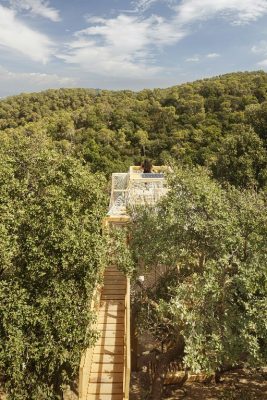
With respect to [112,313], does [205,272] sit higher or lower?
higher

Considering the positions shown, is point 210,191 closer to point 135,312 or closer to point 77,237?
point 77,237

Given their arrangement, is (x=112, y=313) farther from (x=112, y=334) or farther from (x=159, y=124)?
(x=159, y=124)

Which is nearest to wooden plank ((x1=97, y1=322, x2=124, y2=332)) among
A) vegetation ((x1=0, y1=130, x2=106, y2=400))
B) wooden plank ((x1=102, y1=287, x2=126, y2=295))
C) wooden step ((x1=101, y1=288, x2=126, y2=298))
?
wooden step ((x1=101, y1=288, x2=126, y2=298))

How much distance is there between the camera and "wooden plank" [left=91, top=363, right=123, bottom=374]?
12281 millimetres

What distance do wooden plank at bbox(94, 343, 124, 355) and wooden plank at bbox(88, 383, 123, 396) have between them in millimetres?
1262

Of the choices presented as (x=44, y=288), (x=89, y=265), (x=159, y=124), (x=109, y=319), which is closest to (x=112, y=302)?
(x=109, y=319)

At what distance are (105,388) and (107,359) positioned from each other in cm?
112

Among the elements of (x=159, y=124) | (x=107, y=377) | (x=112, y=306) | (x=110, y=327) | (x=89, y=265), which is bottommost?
(x=107, y=377)

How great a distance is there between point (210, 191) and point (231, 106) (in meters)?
47.6

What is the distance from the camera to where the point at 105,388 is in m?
11.7

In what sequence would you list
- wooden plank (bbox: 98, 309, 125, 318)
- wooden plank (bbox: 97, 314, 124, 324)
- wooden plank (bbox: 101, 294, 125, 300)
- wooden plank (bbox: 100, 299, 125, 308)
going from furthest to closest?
wooden plank (bbox: 101, 294, 125, 300) → wooden plank (bbox: 100, 299, 125, 308) → wooden plank (bbox: 98, 309, 125, 318) → wooden plank (bbox: 97, 314, 124, 324)

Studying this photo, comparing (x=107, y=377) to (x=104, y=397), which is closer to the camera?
(x=104, y=397)

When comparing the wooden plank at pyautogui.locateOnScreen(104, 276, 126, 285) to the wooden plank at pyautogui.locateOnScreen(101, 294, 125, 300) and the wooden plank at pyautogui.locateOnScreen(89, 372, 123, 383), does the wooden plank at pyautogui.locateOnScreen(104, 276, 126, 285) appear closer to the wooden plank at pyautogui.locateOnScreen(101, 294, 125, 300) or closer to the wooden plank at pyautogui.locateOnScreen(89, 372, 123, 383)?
the wooden plank at pyautogui.locateOnScreen(101, 294, 125, 300)

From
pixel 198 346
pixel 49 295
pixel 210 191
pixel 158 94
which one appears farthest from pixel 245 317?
pixel 158 94
